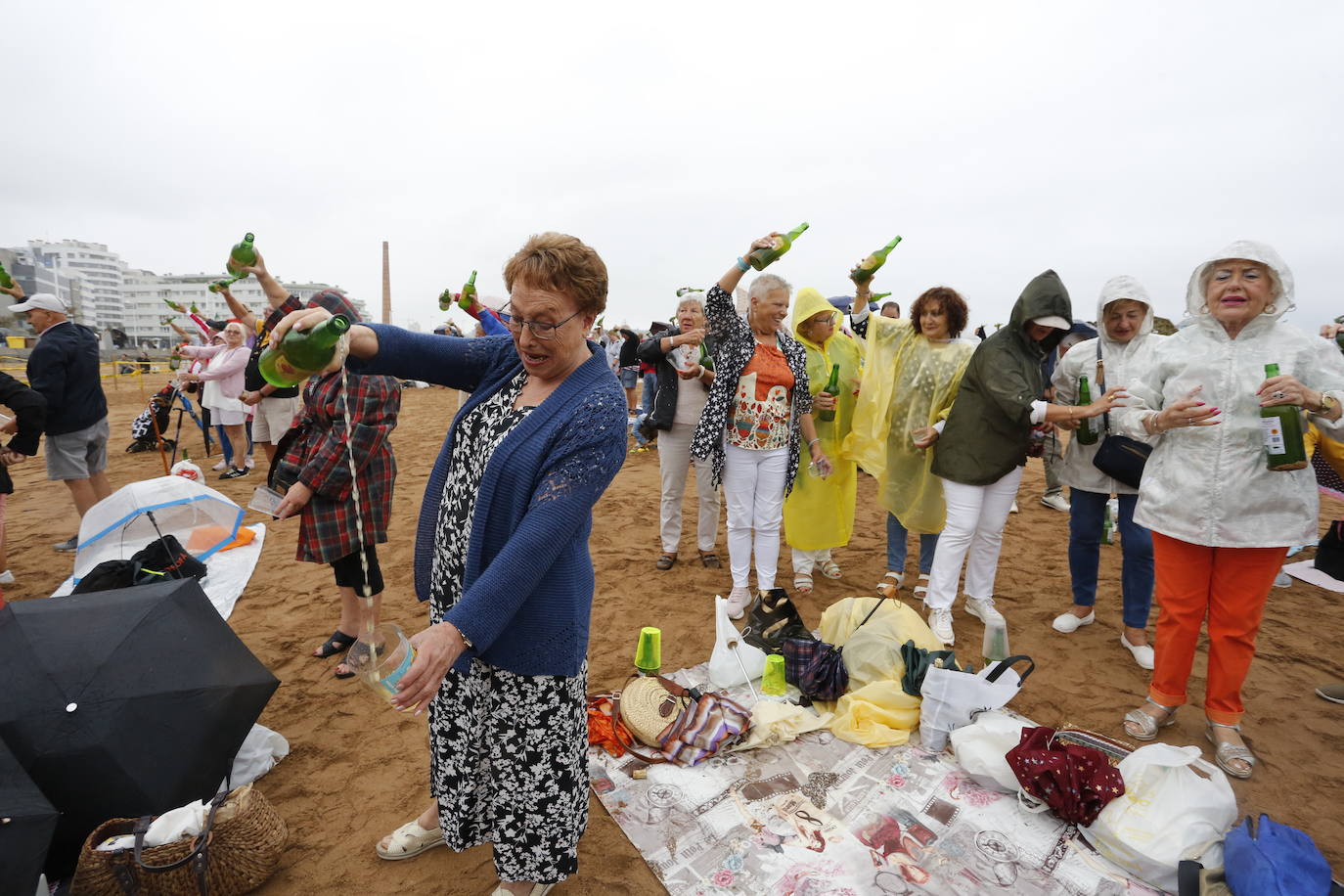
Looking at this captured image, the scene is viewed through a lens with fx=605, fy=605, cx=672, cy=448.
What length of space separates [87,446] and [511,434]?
546 cm

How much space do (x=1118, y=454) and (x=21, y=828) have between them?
14.7ft

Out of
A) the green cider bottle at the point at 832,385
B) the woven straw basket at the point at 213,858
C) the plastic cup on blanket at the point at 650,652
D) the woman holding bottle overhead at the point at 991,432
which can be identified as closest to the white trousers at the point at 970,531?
the woman holding bottle overhead at the point at 991,432

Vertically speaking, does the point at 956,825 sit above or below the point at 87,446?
below

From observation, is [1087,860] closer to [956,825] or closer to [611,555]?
[956,825]

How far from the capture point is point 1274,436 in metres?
2.43

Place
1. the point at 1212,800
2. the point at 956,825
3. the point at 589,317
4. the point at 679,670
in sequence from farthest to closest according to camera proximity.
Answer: the point at 679,670, the point at 956,825, the point at 1212,800, the point at 589,317

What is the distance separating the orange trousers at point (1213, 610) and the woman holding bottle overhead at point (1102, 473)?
63 centimetres

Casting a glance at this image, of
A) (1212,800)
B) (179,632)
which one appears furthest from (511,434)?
(1212,800)

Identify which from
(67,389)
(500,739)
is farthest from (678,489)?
(67,389)

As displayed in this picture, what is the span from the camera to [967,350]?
3.95 meters

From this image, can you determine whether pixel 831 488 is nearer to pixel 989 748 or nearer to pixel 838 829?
pixel 989 748

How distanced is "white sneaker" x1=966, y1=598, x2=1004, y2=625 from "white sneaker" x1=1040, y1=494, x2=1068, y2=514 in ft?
11.3

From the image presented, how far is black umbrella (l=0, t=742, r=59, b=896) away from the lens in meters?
1.17

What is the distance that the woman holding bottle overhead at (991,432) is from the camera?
3.35m
